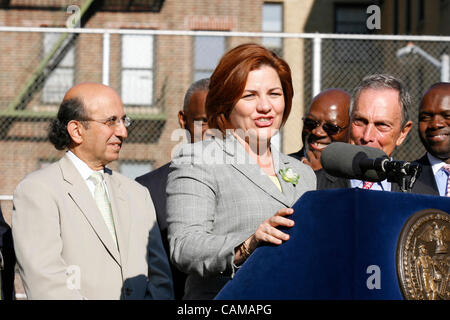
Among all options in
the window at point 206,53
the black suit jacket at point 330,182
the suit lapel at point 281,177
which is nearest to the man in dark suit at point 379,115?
the black suit jacket at point 330,182

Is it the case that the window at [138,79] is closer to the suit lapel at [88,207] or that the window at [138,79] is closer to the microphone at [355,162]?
the suit lapel at [88,207]

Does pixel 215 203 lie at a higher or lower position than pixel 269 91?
lower

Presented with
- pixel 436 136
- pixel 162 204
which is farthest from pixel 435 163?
pixel 162 204

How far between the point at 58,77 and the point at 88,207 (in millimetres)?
10620

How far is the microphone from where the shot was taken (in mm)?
1987

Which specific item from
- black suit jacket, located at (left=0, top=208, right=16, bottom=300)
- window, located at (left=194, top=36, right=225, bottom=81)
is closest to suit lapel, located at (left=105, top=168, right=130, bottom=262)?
black suit jacket, located at (left=0, top=208, right=16, bottom=300)

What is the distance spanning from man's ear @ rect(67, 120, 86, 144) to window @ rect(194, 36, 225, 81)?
613 centimetres

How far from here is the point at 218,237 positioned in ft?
7.80

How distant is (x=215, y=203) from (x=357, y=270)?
0.85m

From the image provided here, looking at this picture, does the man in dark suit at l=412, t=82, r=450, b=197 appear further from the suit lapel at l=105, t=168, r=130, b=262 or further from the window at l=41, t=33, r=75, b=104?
the window at l=41, t=33, r=75, b=104

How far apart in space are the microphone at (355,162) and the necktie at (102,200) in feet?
5.41

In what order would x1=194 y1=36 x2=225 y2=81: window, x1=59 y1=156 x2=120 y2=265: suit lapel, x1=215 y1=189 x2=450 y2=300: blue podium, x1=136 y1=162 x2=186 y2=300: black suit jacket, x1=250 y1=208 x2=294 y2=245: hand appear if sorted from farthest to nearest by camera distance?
x1=194 y1=36 x2=225 y2=81: window < x1=136 y1=162 x2=186 y2=300: black suit jacket < x1=59 y1=156 x2=120 y2=265: suit lapel < x1=250 y1=208 x2=294 y2=245: hand < x1=215 y1=189 x2=450 y2=300: blue podium
